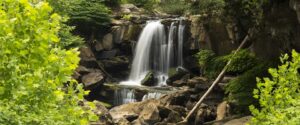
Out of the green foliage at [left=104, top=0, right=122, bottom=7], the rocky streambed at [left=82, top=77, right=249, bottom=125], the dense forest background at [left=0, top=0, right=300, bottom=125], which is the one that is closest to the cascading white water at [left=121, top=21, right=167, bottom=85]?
the dense forest background at [left=0, top=0, right=300, bottom=125]

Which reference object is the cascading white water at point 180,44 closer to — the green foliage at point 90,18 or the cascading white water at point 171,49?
the cascading white water at point 171,49

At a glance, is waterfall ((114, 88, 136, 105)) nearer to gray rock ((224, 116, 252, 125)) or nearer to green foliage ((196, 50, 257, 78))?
green foliage ((196, 50, 257, 78))

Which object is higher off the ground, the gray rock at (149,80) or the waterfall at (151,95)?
the gray rock at (149,80)

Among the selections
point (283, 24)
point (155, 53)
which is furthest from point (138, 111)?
point (155, 53)

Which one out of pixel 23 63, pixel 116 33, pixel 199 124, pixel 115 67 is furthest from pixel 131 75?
pixel 23 63

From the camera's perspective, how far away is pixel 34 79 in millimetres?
4359

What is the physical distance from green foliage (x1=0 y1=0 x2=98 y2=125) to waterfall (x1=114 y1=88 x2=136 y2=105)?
18.9m

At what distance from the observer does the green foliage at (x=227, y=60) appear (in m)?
17.7

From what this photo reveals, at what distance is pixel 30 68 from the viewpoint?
452 centimetres

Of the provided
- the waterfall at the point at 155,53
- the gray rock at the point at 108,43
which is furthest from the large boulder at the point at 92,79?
the gray rock at the point at 108,43

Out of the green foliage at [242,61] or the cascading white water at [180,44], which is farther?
the cascading white water at [180,44]

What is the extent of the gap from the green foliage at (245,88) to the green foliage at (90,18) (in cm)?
1573

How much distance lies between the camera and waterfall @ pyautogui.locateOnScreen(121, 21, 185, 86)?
28.8 metres

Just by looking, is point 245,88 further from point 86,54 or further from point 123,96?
point 86,54
